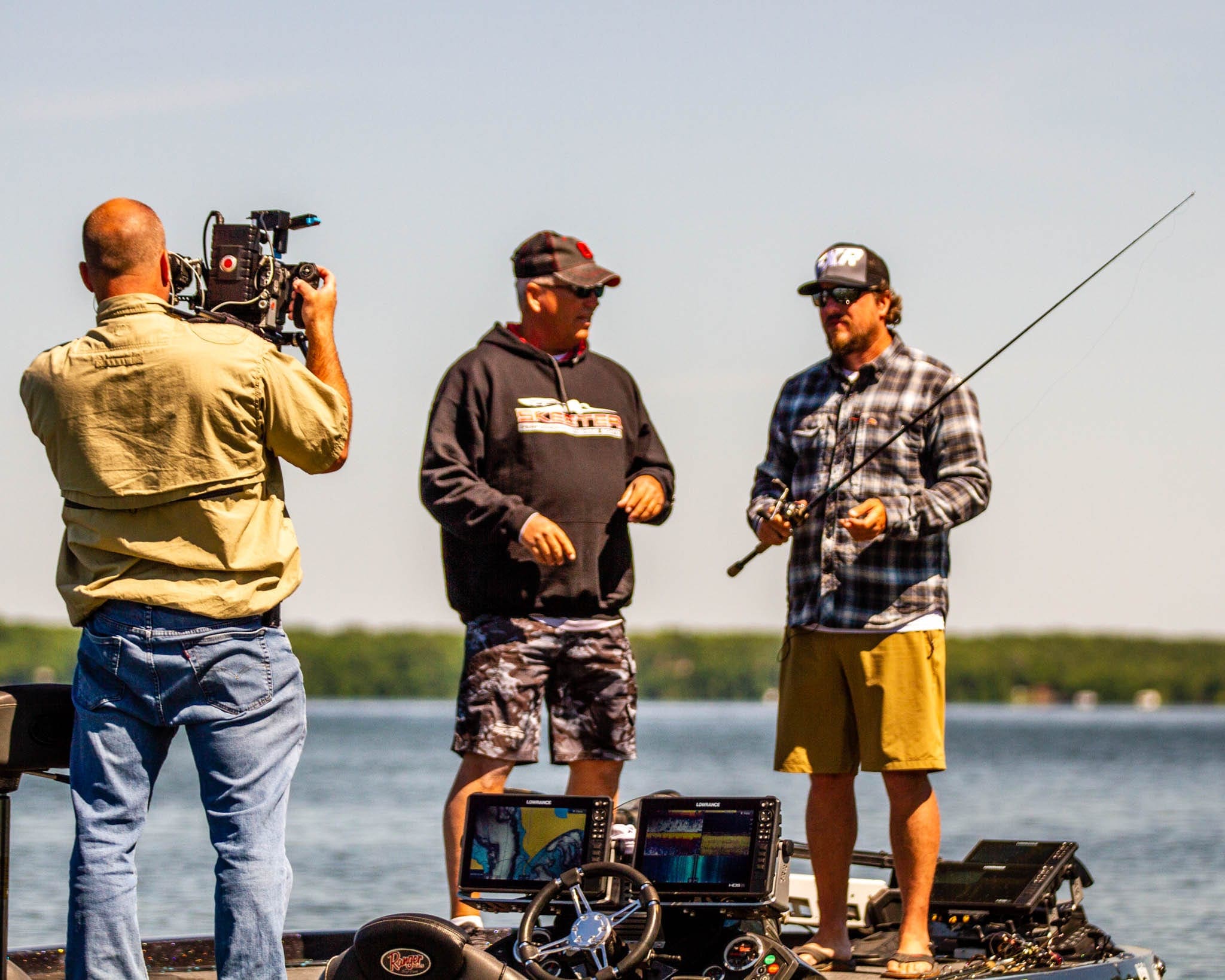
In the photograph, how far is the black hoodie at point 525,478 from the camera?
17.2 ft

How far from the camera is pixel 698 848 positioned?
4555 millimetres

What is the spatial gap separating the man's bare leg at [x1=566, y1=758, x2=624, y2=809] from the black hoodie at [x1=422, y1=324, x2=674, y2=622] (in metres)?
0.42

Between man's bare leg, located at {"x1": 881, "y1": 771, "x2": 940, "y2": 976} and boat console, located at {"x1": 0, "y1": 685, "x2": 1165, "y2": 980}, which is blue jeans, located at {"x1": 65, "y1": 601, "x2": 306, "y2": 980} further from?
man's bare leg, located at {"x1": 881, "y1": 771, "x2": 940, "y2": 976}

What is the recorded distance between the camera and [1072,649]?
10294 cm

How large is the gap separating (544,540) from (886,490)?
1.01 m

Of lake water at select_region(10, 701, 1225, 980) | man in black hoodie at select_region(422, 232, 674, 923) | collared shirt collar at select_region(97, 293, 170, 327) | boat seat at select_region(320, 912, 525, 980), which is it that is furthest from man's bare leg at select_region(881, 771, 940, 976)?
lake water at select_region(10, 701, 1225, 980)

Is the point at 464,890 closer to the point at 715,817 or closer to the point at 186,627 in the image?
the point at 715,817

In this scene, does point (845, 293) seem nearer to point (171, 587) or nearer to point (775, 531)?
point (775, 531)

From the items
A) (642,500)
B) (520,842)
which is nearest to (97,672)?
(520,842)

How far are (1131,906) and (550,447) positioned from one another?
1469cm

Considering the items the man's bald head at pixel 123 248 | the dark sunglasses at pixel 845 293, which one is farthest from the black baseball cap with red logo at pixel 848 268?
the man's bald head at pixel 123 248

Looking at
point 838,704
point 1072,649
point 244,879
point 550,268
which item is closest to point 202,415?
point 244,879

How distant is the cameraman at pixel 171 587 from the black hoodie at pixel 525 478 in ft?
4.38

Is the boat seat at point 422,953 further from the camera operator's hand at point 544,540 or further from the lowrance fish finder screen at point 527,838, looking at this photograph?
the camera operator's hand at point 544,540
